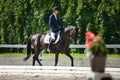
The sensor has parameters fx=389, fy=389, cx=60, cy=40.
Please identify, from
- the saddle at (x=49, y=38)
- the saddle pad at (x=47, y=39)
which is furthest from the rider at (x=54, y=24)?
the saddle pad at (x=47, y=39)

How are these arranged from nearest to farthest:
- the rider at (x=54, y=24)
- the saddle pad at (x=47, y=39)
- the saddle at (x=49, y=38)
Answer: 1. the rider at (x=54, y=24)
2. the saddle at (x=49, y=38)
3. the saddle pad at (x=47, y=39)

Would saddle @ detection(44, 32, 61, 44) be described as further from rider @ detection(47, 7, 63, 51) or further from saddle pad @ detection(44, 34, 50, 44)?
rider @ detection(47, 7, 63, 51)

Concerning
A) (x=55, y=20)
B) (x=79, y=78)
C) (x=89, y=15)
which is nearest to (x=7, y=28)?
(x=89, y=15)

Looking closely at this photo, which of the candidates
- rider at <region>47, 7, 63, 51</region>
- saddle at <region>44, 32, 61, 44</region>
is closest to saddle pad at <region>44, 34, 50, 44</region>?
saddle at <region>44, 32, 61, 44</region>

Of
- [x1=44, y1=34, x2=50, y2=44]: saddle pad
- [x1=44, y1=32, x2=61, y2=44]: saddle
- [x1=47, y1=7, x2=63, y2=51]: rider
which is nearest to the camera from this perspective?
[x1=47, y1=7, x2=63, y2=51]: rider

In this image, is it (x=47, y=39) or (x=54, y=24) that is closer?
(x=54, y=24)

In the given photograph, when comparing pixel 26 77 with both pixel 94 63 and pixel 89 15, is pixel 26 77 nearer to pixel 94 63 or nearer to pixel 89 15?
pixel 94 63

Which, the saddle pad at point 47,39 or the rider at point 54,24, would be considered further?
Answer: the saddle pad at point 47,39

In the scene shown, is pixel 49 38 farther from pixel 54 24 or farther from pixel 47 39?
pixel 54 24

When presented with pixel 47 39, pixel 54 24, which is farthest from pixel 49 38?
pixel 54 24

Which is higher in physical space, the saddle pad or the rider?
the rider

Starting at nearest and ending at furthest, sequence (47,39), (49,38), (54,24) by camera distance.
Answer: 1. (54,24)
2. (49,38)
3. (47,39)

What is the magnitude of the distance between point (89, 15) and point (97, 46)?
1988cm

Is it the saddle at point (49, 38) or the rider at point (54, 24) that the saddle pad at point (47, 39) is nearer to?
the saddle at point (49, 38)
